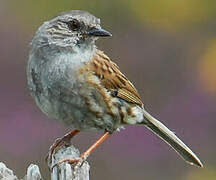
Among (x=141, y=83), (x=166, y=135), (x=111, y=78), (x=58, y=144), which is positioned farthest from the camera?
(x=141, y=83)

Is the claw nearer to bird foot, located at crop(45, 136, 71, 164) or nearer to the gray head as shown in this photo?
bird foot, located at crop(45, 136, 71, 164)

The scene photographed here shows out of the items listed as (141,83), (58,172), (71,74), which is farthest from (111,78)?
(141,83)

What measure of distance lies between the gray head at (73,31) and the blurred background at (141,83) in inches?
89.1

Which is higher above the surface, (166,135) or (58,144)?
(58,144)

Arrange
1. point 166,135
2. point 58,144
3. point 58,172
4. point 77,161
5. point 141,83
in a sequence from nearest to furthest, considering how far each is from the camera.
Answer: point 58,172 → point 77,161 → point 58,144 → point 166,135 → point 141,83

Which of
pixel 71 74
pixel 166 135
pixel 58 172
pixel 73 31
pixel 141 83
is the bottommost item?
pixel 141 83

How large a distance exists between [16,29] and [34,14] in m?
0.36

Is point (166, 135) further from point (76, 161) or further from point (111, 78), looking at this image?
point (76, 161)

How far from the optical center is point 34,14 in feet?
46.9

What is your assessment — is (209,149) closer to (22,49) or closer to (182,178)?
(182,178)

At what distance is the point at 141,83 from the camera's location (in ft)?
43.7

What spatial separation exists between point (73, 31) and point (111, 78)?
1.82ft

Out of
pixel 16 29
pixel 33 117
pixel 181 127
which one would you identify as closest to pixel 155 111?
pixel 181 127

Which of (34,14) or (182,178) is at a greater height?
(34,14)
